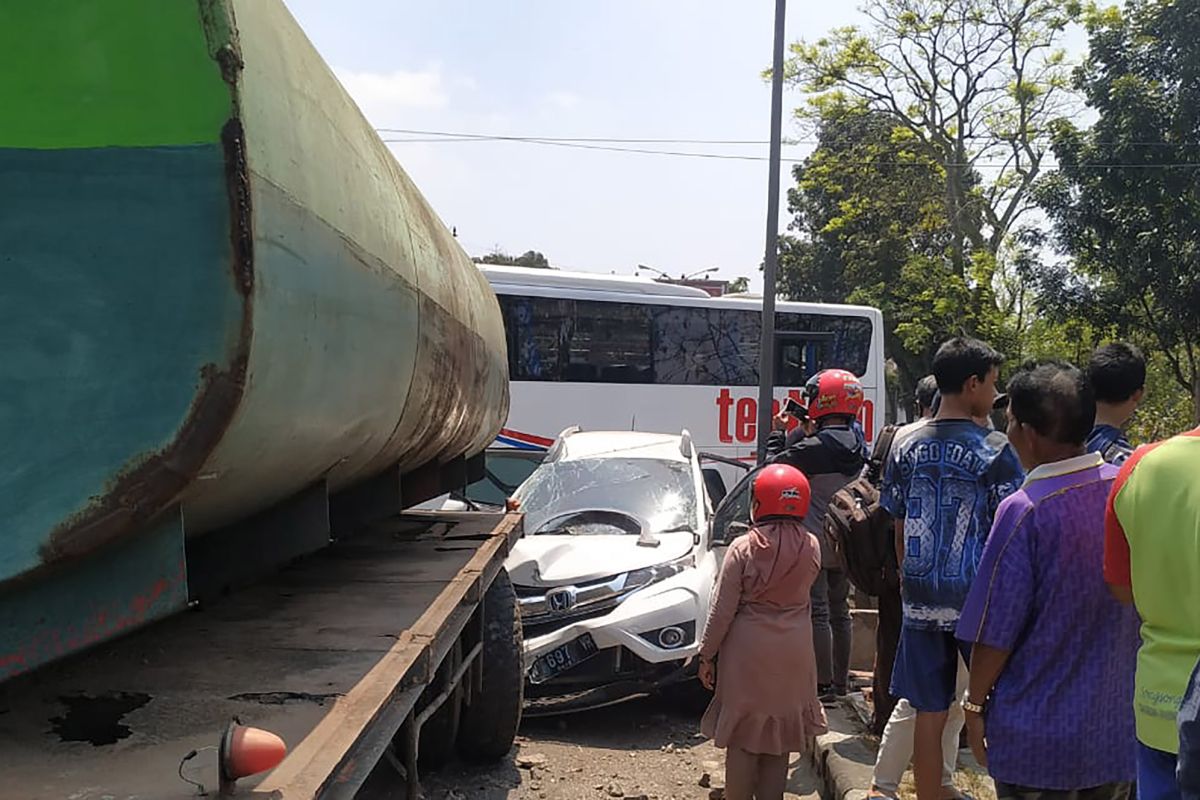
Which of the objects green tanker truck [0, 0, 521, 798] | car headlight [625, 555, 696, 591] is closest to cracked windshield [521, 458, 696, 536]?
car headlight [625, 555, 696, 591]

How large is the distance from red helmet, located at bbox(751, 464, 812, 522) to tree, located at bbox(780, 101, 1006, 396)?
19.5 m

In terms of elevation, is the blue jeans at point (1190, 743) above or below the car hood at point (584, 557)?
above

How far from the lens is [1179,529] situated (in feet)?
6.73

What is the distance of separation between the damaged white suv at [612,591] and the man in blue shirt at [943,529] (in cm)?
170

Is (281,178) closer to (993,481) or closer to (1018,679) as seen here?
(1018,679)

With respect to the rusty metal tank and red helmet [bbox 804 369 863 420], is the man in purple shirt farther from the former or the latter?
red helmet [bbox 804 369 863 420]

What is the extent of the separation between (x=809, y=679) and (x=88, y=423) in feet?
9.23

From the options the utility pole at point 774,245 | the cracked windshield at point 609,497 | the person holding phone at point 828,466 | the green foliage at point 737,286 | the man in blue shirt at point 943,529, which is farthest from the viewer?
the green foliage at point 737,286

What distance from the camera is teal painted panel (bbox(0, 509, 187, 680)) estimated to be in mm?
1755

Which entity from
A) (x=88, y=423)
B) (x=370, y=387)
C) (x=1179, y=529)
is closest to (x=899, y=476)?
(x=1179, y=529)

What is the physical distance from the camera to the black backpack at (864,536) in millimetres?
4125

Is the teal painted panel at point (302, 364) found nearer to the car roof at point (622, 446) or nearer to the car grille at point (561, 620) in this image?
the car grille at point (561, 620)

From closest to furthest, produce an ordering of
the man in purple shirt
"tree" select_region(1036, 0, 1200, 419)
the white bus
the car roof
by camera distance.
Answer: the man in purple shirt → the car roof → the white bus → "tree" select_region(1036, 0, 1200, 419)

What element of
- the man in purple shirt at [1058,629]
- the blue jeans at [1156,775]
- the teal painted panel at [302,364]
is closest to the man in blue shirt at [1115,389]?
the man in purple shirt at [1058,629]
